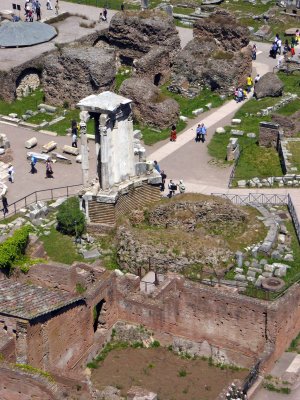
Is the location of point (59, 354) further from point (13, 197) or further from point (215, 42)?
point (215, 42)

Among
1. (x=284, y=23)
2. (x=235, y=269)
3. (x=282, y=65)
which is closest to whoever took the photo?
(x=235, y=269)

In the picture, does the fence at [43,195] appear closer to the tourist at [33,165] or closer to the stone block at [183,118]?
the tourist at [33,165]

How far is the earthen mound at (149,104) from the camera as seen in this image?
5788 centimetres

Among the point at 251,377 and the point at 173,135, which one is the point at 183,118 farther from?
the point at 251,377

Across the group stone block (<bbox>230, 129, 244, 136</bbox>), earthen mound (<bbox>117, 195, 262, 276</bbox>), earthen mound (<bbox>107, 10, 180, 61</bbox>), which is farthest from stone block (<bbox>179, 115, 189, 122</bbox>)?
earthen mound (<bbox>117, 195, 262, 276</bbox>)

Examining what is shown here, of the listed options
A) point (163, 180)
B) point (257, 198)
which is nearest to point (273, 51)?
point (163, 180)

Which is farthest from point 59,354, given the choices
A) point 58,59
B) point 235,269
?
point 58,59

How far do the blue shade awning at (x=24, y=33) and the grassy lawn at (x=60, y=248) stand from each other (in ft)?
72.8

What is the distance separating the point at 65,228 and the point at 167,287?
836 cm

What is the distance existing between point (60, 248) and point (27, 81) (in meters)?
20.4

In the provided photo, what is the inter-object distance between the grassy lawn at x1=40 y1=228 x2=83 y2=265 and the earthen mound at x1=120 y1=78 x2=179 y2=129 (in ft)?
41.1

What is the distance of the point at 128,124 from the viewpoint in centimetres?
4697

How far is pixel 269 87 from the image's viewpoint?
202ft

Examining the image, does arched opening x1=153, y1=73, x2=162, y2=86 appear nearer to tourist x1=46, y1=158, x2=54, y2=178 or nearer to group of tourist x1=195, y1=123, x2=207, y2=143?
group of tourist x1=195, y1=123, x2=207, y2=143
